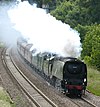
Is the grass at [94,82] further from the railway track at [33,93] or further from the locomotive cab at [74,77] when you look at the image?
the railway track at [33,93]

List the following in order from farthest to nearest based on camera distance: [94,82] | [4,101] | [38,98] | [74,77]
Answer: [94,82] → [74,77] → [38,98] → [4,101]

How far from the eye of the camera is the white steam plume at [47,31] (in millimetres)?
28438

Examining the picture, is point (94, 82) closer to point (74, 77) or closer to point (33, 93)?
point (74, 77)

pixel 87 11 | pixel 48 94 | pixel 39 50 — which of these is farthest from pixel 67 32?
pixel 87 11

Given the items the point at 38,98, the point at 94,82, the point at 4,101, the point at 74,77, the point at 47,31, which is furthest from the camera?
the point at 47,31

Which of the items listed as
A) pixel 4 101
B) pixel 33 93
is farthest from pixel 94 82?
pixel 4 101

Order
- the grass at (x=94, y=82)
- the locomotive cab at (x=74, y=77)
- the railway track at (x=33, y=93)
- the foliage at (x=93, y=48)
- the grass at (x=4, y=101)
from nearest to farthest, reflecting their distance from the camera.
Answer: the grass at (x=4, y=101) < the railway track at (x=33, y=93) < the locomotive cab at (x=74, y=77) < the grass at (x=94, y=82) < the foliage at (x=93, y=48)

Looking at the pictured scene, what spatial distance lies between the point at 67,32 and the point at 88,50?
16500 millimetres

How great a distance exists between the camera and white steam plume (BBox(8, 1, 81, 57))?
2844 cm

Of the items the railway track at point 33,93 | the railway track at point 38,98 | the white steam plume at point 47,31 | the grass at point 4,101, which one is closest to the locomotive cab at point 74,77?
the railway track at point 38,98

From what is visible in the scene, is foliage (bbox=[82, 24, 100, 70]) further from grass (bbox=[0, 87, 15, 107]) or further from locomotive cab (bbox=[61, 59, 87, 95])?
grass (bbox=[0, 87, 15, 107])

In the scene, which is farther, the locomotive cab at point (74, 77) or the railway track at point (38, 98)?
the locomotive cab at point (74, 77)

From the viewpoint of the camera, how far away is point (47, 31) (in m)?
33.4

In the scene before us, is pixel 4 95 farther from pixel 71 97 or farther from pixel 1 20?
pixel 1 20
